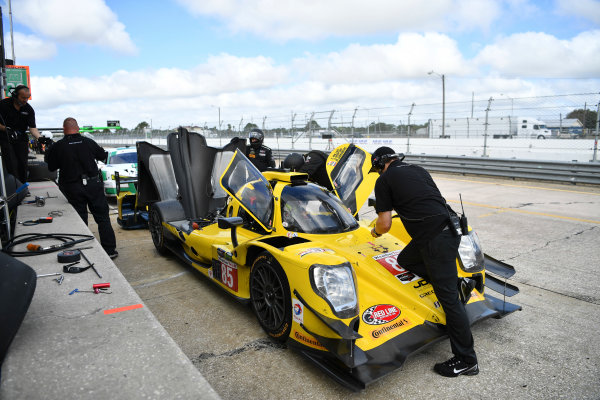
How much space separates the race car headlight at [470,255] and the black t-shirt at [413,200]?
654 millimetres

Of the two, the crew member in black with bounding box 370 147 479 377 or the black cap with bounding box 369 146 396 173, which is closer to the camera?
the crew member in black with bounding box 370 147 479 377

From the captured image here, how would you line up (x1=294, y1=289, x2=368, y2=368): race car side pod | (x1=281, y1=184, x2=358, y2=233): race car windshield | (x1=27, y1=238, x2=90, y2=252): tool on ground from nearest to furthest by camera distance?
(x1=294, y1=289, x2=368, y2=368): race car side pod
(x1=27, y1=238, x2=90, y2=252): tool on ground
(x1=281, y1=184, x2=358, y2=233): race car windshield

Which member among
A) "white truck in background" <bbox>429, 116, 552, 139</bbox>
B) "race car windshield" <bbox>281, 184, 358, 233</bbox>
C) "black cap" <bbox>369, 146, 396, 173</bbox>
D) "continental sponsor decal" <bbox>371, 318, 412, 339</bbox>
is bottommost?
"continental sponsor decal" <bbox>371, 318, 412, 339</bbox>

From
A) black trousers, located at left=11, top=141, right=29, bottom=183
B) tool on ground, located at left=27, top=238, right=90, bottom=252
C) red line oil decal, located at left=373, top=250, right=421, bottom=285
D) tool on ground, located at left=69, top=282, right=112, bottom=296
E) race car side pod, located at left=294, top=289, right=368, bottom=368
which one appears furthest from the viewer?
black trousers, located at left=11, top=141, right=29, bottom=183

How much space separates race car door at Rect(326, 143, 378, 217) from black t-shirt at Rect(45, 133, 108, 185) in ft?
10.8

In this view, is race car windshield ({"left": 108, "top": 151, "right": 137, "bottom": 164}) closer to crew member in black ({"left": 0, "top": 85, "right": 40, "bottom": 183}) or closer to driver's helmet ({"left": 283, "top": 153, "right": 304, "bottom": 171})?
crew member in black ({"left": 0, "top": 85, "right": 40, "bottom": 183})

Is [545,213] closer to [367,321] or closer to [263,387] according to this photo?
[367,321]

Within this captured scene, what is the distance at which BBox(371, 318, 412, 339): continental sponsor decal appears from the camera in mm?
2936

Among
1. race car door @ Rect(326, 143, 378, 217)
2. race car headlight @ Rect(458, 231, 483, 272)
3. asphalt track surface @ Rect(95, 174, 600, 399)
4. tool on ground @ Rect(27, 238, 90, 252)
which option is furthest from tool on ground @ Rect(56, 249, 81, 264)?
race car headlight @ Rect(458, 231, 483, 272)

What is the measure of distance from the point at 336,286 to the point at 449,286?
2.81ft

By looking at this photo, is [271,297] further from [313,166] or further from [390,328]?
[313,166]

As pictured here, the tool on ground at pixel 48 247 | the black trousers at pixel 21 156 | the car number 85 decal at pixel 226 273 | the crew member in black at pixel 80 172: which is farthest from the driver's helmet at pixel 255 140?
the tool on ground at pixel 48 247

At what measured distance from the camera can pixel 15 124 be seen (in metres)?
6.22

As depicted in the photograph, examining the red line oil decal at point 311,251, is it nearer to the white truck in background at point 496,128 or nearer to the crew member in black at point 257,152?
the crew member in black at point 257,152
